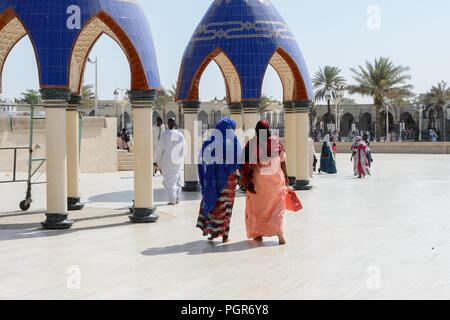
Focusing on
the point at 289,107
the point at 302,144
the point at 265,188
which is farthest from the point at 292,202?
the point at 289,107

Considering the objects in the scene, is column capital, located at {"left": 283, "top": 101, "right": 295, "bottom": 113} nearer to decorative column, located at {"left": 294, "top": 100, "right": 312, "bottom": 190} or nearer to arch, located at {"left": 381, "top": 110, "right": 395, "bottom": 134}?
decorative column, located at {"left": 294, "top": 100, "right": 312, "bottom": 190}

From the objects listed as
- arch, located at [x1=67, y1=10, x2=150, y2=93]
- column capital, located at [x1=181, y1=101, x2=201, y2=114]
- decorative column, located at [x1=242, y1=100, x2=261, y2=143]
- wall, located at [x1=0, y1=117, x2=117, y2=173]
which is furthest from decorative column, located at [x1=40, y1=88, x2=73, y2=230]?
wall, located at [x1=0, y1=117, x2=117, y2=173]

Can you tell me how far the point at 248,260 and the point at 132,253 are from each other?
141cm

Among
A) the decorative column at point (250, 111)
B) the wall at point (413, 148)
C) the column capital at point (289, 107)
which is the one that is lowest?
the wall at point (413, 148)

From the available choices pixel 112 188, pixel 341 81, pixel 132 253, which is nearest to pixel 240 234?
pixel 132 253

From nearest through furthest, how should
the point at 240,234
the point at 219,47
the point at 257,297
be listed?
the point at 257,297 → the point at 240,234 → the point at 219,47

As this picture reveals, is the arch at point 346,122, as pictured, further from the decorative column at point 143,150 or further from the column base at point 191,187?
the decorative column at point 143,150

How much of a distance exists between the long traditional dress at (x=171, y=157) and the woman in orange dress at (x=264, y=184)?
4.01 meters

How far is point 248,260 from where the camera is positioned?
6746mm

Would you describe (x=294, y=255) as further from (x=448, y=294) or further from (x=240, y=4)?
(x=240, y=4)

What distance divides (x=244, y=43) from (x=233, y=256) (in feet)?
23.5

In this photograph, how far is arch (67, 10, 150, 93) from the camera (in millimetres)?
9188

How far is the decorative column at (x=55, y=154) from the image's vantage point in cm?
869

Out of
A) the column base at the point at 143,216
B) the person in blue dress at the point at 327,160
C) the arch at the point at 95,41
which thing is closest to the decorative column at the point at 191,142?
the arch at the point at 95,41
